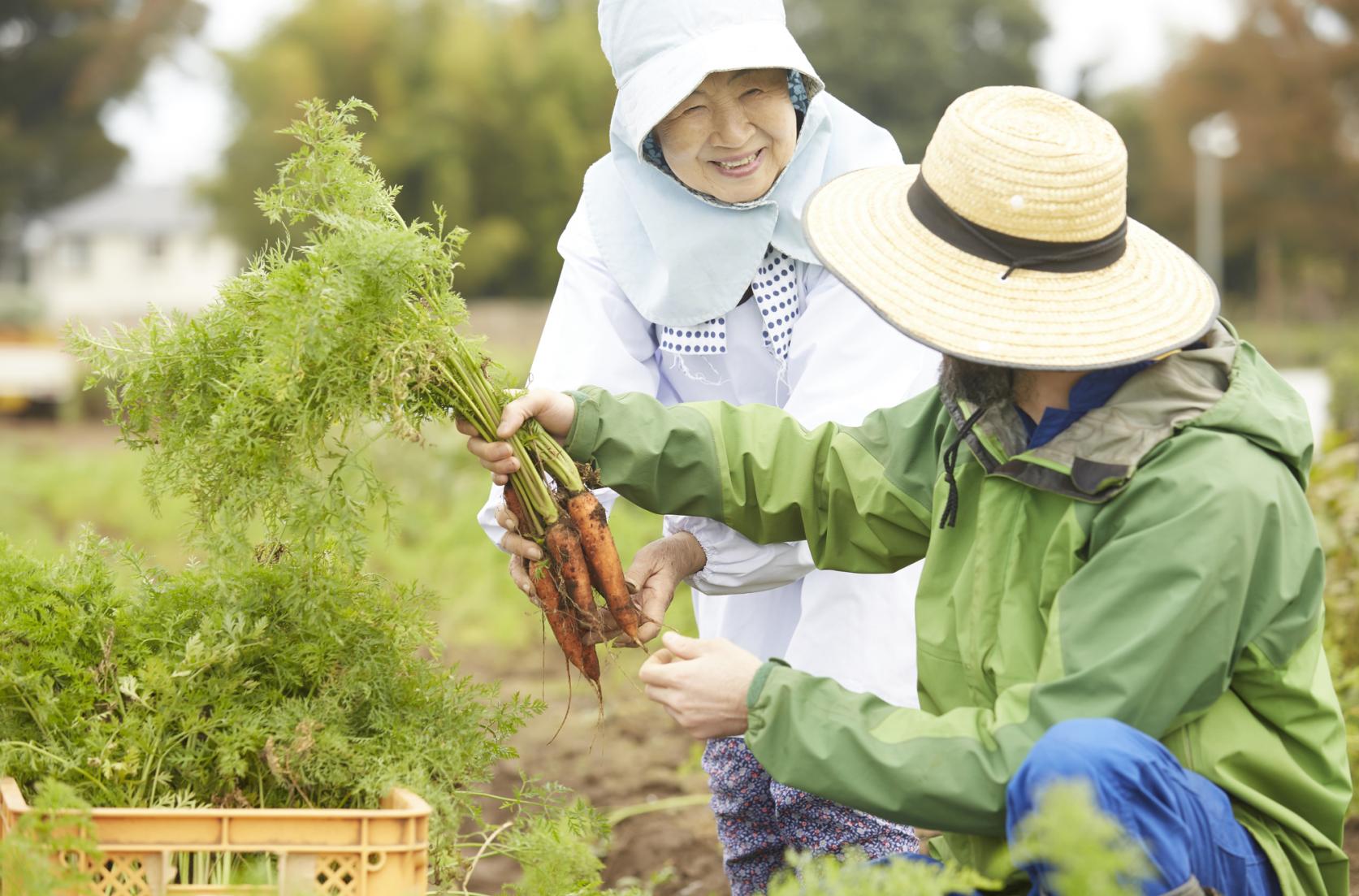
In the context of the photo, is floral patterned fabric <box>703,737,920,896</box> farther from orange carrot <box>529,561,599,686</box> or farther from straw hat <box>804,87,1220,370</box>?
straw hat <box>804,87,1220,370</box>

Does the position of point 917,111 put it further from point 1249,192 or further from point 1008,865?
point 1008,865

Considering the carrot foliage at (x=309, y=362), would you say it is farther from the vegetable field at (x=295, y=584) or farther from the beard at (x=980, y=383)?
the beard at (x=980, y=383)

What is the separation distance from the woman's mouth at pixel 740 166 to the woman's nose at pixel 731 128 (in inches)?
1.4

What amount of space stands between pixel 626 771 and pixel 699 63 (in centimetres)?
262

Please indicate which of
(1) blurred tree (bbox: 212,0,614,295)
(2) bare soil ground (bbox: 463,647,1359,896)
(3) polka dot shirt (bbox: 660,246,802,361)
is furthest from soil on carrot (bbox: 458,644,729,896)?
(1) blurred tree (bbox: 212,0,614,295)

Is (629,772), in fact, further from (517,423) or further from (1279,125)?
(1279,125)

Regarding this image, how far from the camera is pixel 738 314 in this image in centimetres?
302

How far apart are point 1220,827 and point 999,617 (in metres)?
A: 0.43

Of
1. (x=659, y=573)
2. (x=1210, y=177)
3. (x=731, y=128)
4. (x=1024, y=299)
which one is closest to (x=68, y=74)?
(x=1210, y=177)

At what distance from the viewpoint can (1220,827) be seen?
1.94 m

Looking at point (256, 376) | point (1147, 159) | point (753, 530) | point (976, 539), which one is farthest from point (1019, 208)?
point (1147, 159)

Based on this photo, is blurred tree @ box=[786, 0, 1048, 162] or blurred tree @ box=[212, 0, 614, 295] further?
blurred tree @ box=[786, 0, 1048, 162]

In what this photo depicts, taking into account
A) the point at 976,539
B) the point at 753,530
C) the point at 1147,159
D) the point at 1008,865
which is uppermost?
the point at 976,539

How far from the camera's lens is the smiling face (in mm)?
2793
